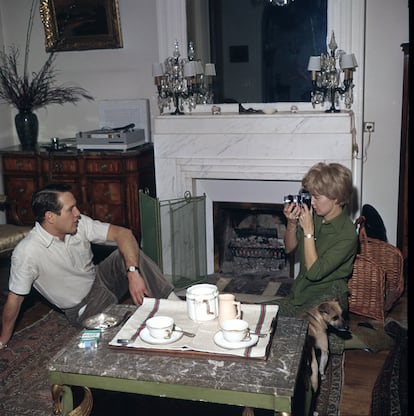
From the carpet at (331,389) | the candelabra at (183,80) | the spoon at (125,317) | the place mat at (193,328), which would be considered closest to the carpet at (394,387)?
the place mat at (193,328)

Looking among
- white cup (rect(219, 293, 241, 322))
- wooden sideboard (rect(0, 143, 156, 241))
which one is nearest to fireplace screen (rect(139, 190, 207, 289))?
wooden sideboard (rect(0, 143, 156, 241))

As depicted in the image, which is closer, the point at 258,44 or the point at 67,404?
the point at 67,404

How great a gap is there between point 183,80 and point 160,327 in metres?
2.58

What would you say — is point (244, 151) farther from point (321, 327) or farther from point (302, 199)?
point (321, 327)

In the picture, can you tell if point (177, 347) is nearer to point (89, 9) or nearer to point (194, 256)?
point (194, 256)

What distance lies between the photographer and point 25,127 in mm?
4738

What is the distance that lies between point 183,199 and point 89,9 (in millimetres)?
1702

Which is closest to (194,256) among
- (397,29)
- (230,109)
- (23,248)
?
(230,109)

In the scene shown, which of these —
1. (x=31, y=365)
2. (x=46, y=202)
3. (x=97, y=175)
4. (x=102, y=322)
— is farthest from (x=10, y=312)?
(x=97, y=175)

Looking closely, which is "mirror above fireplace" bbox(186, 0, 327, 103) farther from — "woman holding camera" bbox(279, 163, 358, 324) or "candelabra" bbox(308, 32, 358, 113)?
"woman holding camera" bbox(279, 163, 358, 324)

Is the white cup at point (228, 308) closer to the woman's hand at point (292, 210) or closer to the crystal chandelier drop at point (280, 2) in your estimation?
the woman's hand at point (292, 210)

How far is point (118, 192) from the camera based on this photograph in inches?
171

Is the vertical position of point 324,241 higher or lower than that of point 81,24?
lower

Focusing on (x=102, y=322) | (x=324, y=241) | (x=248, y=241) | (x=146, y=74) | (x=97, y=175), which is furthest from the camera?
(x=146, y=74)
